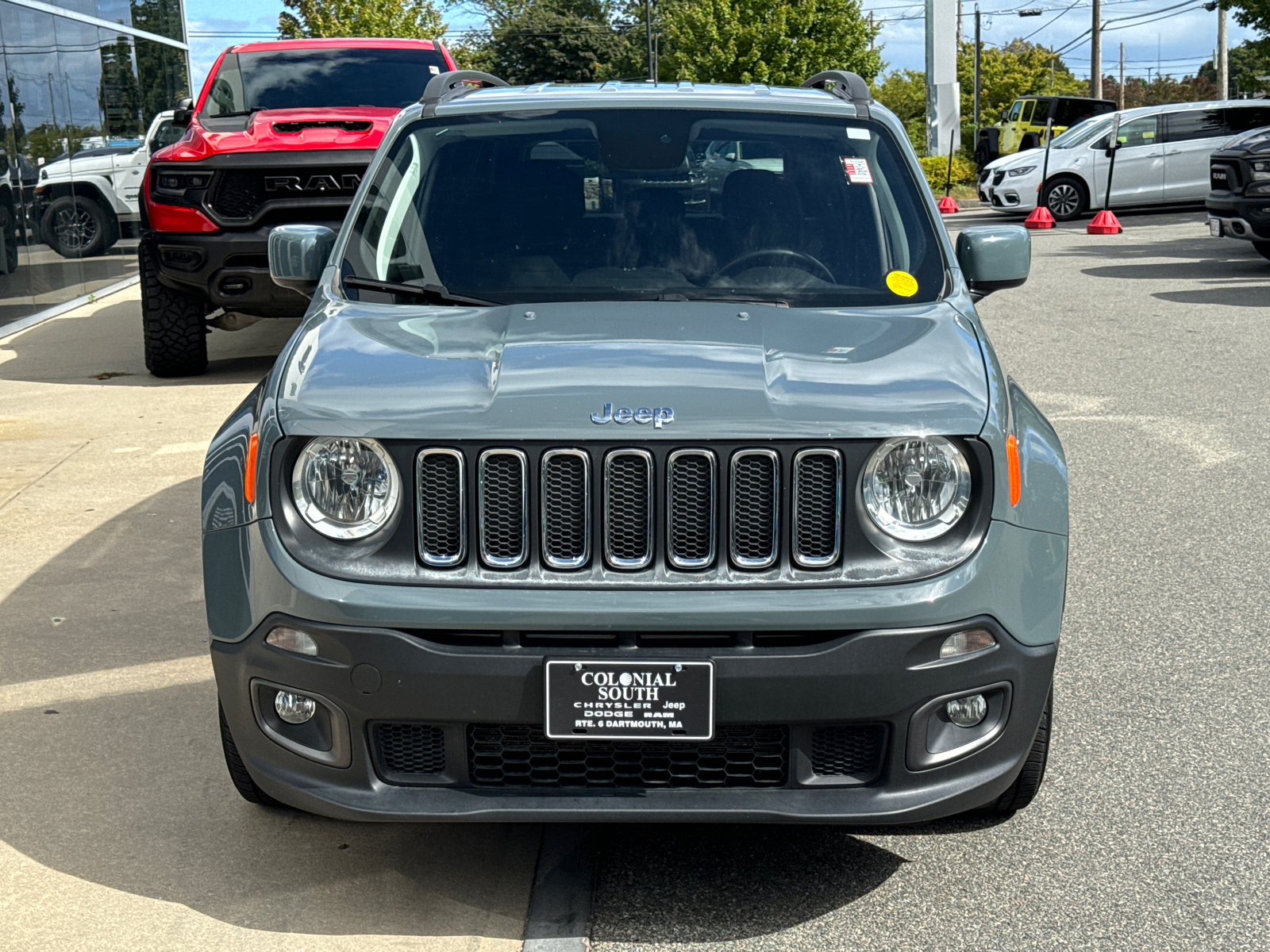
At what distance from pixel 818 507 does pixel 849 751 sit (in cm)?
50

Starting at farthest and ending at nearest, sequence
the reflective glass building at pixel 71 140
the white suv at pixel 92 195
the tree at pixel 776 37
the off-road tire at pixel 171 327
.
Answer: the tree at pixel 776 37 < the white suv at pixel 92 195 < the reflective glass building at pixel 71 140 < the off-road tire at pixel 171 327

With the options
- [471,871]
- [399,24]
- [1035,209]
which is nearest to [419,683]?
[471,871]

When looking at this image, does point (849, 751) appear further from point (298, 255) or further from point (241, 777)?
point (298, 255)

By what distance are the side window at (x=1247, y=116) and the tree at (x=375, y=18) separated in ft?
68.5

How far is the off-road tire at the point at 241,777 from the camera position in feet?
11.3

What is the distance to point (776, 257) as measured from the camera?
157 inches

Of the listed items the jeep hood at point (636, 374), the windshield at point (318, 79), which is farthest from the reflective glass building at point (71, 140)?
the jeep hood at point (636, 374)

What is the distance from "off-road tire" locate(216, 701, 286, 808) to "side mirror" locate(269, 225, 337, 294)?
138 centimetres

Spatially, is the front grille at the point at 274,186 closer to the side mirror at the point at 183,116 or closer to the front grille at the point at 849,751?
the side mirror at the point at 183,116

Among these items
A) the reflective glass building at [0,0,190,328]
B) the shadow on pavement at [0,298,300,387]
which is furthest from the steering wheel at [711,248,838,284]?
the reflective glass building at [0,0,190,328]

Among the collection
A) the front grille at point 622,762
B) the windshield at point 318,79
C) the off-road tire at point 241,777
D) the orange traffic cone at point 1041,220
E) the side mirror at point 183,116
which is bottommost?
the off-road tire at point 241,777

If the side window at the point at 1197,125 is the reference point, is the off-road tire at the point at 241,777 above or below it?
below

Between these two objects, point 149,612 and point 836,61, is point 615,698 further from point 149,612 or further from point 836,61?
point 836,61

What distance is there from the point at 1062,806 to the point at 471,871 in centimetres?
149
